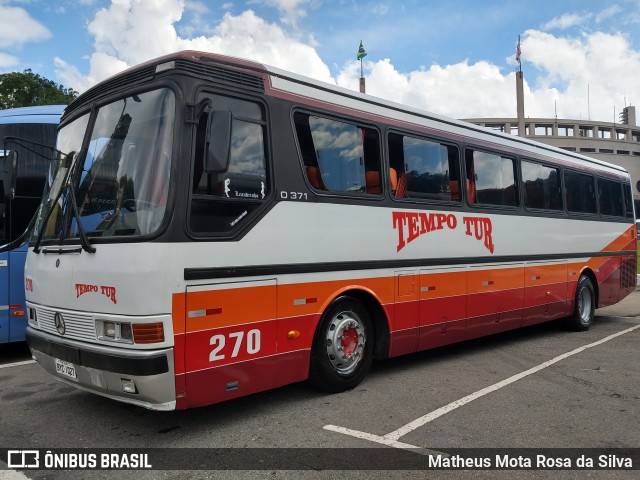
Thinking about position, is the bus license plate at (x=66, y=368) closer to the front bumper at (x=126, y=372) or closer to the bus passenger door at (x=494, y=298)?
the front bumper at (x=126, y=372)

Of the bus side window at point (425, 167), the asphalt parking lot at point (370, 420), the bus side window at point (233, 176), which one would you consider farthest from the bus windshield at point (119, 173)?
the bus side window at point (425, 167)

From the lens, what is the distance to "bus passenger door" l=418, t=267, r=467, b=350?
684 centimetres

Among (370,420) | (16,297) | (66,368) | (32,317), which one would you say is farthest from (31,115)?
(370,420)

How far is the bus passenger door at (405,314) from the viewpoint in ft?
21.0

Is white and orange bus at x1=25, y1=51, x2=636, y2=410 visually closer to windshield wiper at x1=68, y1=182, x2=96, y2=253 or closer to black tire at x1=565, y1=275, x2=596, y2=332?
windshield wiper at x1=68, y1=182, x2=96, y2=253

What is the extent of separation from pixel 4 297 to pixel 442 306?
5786 mm

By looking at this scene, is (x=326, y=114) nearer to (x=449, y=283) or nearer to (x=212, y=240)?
(x=212, y=240)

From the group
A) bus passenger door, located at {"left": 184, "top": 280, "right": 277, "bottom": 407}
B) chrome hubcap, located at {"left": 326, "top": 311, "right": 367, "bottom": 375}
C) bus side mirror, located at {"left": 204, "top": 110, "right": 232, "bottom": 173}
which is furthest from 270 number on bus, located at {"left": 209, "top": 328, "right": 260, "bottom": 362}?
bus side mirror, located at {"left": 204, "top": 110, "right": 232, "bottom": 173}

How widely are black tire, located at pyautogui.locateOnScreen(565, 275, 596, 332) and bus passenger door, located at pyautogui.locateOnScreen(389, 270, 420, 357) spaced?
507 cm

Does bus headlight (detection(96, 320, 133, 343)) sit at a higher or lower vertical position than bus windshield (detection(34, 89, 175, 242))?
lower

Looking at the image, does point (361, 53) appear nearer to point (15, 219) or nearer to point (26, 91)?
point (26, 91)

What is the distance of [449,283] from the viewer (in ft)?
23.7

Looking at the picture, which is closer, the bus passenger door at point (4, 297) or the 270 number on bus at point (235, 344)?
the 270 number on bus at point (235, 344)

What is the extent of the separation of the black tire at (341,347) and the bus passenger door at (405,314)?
Answer: 1.32 ft
